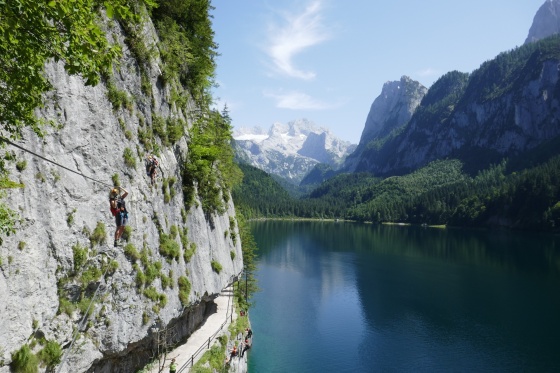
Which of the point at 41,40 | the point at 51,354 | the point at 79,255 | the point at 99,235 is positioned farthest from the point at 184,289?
the point at 41,40

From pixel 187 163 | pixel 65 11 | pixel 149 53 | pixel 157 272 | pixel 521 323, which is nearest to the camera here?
pixel 65 11

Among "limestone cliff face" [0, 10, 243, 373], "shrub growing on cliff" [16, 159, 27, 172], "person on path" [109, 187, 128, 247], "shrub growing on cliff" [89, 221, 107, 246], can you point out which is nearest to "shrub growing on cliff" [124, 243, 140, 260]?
"limestone cliff face" [0, 10, 243, 373]

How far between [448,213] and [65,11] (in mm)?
213197

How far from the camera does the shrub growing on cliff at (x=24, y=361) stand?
10.4 meters

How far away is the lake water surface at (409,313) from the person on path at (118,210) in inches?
1129

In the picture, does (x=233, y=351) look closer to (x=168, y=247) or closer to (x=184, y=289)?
(x=184, y=289)

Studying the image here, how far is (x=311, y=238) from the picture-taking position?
151875mm

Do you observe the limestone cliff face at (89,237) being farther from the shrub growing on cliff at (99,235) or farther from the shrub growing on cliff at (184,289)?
the shrub growing on cliff at (184,289)

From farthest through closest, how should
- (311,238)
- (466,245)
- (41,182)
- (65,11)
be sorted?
(311,238)
(466,245)
(41,182)
(65,11)

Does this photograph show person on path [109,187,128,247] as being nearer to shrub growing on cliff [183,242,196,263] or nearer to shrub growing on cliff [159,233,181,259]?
shrub growing on cliff [159,233,181,259]

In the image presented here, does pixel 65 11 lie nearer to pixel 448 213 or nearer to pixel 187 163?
pixel 187 163

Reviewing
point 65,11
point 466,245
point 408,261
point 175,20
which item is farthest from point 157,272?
point 466,245

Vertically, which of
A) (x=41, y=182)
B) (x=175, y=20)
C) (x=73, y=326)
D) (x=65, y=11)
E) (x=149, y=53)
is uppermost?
(x=175, y=20)

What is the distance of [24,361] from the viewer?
10.6m
